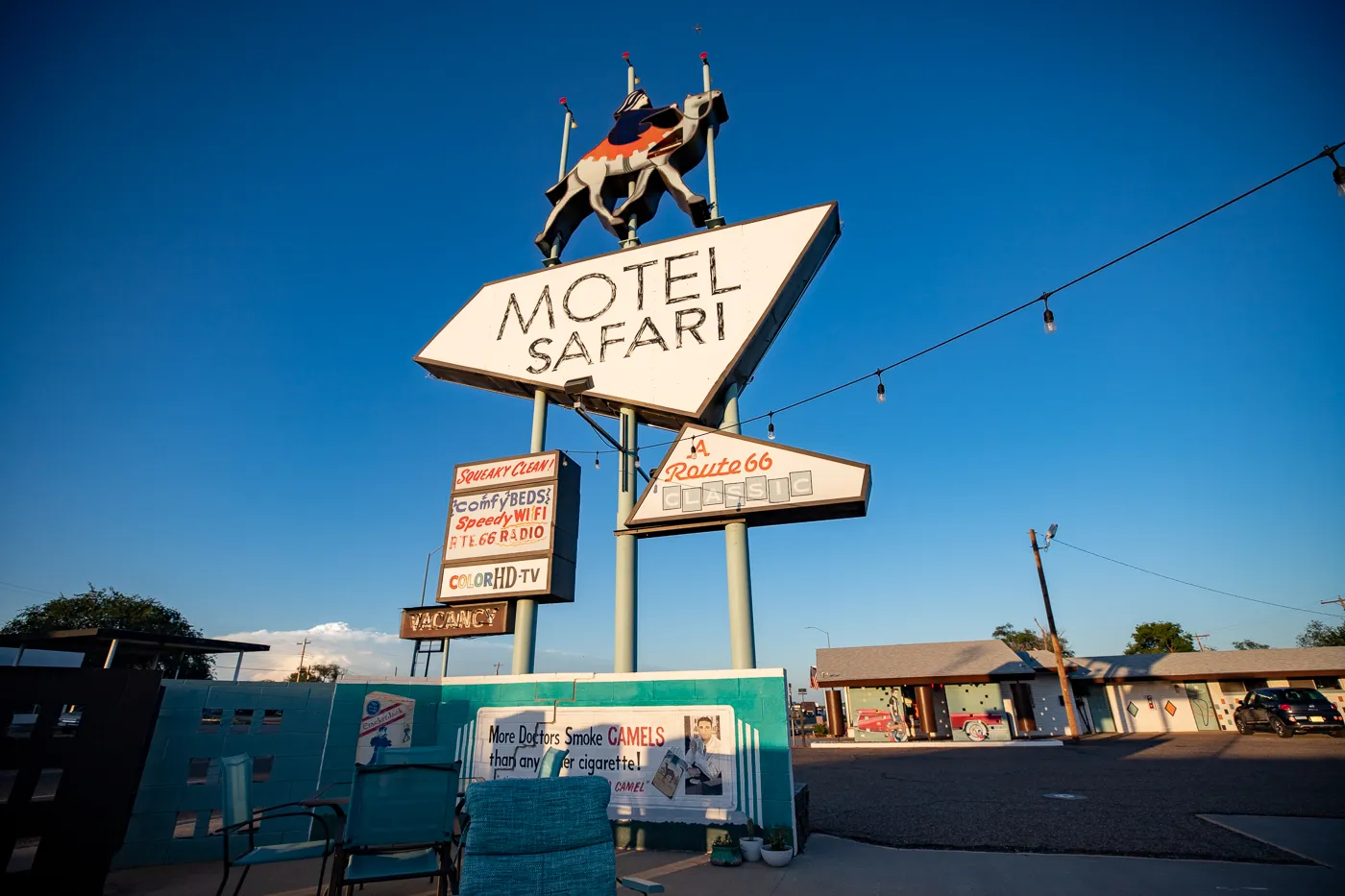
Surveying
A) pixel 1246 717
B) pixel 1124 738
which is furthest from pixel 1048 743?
pixel 1246 717

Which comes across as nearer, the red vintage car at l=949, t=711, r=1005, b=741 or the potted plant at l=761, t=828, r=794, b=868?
the potted plant at l=761, t=828, r=794, b=868

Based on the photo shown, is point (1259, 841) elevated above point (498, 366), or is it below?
below

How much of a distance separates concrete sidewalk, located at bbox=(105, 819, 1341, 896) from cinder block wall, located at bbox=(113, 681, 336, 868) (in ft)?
1.17

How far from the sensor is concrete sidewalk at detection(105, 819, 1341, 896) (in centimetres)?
586

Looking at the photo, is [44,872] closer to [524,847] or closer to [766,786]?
[524,847]

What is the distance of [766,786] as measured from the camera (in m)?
7.74

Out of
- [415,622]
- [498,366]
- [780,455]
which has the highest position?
[498,366]

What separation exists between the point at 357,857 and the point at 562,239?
1343 cm

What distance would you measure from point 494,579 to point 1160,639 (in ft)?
212

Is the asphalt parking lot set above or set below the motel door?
below

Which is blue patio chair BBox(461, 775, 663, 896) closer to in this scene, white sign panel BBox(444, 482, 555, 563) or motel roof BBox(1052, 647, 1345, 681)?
white sign panel BBox(444, 482, 555, 563)

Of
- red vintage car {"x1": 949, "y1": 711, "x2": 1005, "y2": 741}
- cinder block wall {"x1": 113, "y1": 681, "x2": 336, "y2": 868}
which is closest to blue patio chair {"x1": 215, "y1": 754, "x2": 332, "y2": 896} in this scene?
cinder block wall {"x1": 113, "y1": 681, "x2": 336, "y2": 868}

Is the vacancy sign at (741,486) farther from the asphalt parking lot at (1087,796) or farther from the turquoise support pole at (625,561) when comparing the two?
the asphalt parking lot at (1087,796)

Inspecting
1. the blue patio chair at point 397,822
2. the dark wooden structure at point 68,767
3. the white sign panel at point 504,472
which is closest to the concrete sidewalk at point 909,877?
the dark wooden structure at point 68,767
